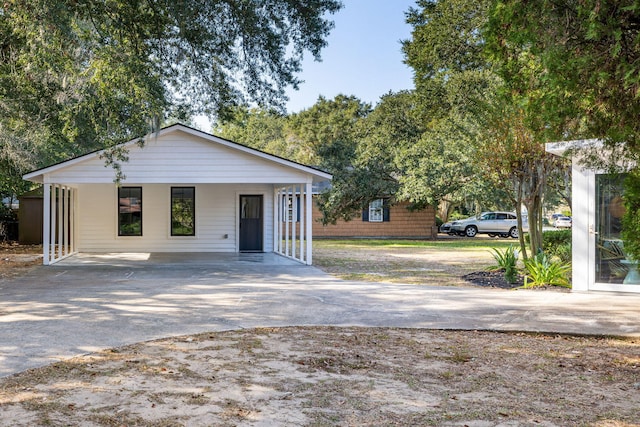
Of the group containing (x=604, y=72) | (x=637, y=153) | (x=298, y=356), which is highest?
(x=604, y=72)

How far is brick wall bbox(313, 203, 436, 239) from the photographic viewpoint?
30703 millimetres

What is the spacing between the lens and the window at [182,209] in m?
19.6

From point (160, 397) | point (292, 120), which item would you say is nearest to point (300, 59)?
point (160, 397)

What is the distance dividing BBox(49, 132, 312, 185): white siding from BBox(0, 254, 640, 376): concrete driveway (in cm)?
308

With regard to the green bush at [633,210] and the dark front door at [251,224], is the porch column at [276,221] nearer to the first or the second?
the dark front door at [251,224]

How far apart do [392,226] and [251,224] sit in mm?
12523

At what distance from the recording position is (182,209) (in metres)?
19.6

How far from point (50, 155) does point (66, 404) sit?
18.1 meters

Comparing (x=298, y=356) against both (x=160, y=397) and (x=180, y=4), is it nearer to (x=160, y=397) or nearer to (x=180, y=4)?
(x=160, y=397)

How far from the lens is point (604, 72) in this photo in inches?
193

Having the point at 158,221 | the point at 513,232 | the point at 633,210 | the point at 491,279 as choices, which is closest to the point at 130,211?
the point at 158,221

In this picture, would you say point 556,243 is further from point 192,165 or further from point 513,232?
point 513,232

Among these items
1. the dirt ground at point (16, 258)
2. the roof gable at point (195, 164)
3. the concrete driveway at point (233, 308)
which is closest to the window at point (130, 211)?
the dirt ground at point (16, 258)

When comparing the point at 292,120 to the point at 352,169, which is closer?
the point at 352,169
